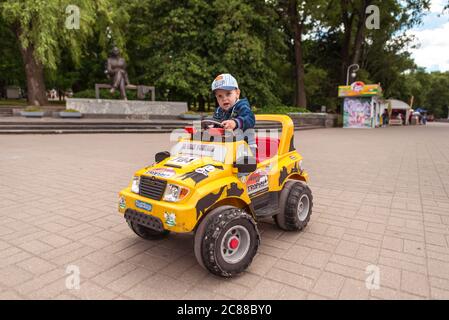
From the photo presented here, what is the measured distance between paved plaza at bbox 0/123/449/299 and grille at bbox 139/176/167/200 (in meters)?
0.66

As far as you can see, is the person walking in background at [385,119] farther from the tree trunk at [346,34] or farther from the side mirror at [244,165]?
the side mirror at [244,165]

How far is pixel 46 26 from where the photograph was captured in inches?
651

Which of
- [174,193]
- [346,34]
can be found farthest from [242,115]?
[346,34]

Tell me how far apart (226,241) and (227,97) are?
1475 millimetres

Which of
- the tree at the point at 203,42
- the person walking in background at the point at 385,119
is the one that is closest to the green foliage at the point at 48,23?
the tree at the point at 203,42

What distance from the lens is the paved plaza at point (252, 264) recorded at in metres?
2.45

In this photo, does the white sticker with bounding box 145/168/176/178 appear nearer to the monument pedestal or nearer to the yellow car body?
the yellow car body

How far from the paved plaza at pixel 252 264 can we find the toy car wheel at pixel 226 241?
0.15 metres

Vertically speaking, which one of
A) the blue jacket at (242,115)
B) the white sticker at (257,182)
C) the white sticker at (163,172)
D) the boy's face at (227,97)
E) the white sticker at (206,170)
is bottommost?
the white sticker at (257,182)

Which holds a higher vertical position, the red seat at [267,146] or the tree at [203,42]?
the tree at [203,42]

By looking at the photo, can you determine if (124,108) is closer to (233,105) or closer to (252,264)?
(233,105)

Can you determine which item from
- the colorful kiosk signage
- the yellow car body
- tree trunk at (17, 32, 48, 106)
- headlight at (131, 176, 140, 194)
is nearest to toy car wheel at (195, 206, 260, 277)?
the yellow car body
